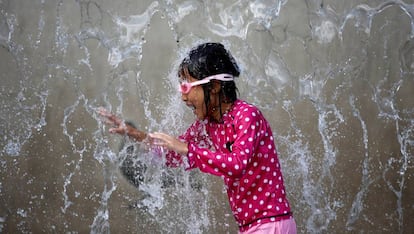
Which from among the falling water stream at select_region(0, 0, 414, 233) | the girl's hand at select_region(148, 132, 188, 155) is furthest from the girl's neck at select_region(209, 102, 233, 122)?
the falling water stream at select_region(0, 0, 414, 233)

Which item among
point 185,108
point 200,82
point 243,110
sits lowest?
point 243,110

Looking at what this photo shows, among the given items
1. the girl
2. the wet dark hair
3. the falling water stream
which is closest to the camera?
the girl

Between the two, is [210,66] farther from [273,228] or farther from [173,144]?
[273,228]

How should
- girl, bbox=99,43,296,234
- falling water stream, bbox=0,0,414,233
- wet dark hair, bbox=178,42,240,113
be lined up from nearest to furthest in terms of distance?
girl, bbox=99,43,296,234
wet dark hair, bbox=178,42,240,113
falling water stream, bbox=0,0,414,233

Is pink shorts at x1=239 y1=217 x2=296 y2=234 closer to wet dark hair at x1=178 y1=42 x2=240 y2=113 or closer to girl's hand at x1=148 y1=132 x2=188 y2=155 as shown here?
girl's hand at x1=148 y1=132 x2=188 y2=155

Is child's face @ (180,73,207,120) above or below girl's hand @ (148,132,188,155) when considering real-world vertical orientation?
above

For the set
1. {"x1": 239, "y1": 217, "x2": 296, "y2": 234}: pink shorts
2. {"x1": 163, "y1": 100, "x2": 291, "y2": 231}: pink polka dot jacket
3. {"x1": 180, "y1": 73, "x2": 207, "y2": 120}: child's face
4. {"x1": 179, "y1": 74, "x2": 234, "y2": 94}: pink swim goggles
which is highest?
{"x1": 179, "y1": 74, "x2": 234, "y2": 94}: pink swim goggles

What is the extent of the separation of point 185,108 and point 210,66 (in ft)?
7.08

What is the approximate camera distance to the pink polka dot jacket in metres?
2.38

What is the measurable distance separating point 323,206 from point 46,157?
226cm

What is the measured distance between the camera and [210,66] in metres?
2.57

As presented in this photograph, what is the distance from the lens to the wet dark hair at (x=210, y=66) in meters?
2.56

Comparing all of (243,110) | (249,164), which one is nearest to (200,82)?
(243,110)

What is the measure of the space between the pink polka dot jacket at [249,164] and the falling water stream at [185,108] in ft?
6.51
